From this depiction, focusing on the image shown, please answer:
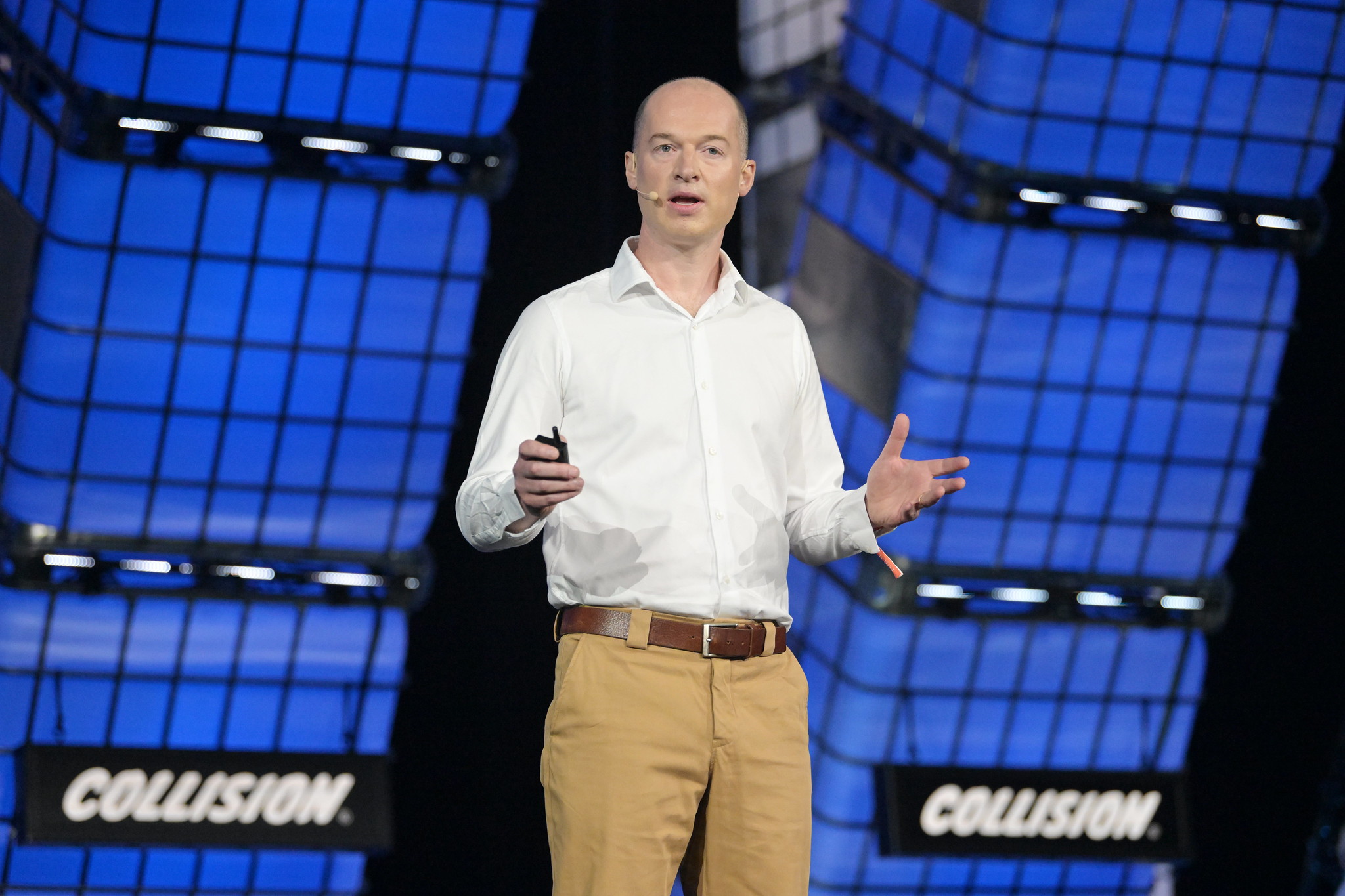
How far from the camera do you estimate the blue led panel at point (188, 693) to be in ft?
30.8

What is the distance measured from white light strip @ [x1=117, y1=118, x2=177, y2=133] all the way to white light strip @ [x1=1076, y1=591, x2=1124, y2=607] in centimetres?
609

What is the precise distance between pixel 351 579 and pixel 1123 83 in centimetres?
533

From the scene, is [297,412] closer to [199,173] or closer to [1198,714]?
[199,173]

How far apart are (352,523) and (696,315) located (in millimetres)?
6762

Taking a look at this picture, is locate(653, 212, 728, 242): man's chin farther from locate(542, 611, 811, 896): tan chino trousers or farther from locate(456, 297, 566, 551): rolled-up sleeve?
locate(542, 611, 811, 896): tan chino trousers

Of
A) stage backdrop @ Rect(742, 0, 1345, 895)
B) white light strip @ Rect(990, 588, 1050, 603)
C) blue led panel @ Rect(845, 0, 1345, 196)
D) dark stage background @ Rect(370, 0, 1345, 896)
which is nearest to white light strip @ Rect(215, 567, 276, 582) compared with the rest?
dark stage background @ Rect(370, 0, 1345, 896)

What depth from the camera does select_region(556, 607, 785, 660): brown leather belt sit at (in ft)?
9.05

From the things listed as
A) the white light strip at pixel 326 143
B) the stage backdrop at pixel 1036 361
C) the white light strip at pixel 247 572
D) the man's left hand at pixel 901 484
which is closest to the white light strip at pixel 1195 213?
the stage backdrop at pixel 1036 361

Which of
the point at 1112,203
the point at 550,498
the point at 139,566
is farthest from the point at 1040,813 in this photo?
the point at 550,498

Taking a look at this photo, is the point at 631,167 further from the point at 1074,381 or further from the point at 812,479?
the point at 1074,381

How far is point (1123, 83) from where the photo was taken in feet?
29.9

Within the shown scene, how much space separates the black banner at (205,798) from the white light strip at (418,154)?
3366mm

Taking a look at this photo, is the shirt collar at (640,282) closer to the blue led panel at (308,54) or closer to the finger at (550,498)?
the finger at (550,498)

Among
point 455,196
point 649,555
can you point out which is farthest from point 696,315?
point 455,196
